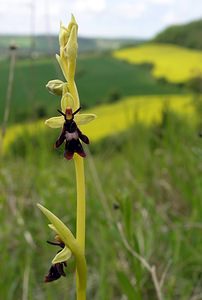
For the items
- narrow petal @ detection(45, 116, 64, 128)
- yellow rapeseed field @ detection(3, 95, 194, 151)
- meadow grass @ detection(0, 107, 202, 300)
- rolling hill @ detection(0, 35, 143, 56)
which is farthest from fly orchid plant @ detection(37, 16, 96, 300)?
yellow rapeseed field @ detection(3, 95, 194, 151)

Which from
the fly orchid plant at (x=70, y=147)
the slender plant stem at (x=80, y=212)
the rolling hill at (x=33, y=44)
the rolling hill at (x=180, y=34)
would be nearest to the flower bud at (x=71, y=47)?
the fly orchid plant at (x=70, y=147)

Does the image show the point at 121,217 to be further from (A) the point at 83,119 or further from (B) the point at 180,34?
(B) the point at 180,34

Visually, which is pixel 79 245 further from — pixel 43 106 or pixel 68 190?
pixel 43 106

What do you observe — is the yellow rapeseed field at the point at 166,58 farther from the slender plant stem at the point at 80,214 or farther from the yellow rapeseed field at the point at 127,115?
the slender plant stem at the point at 80,214

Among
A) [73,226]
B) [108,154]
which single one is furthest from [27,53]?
[108,154]

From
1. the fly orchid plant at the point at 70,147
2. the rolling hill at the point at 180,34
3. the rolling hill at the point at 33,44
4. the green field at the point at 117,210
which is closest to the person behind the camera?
the fly orchid plant at the point at 70,147

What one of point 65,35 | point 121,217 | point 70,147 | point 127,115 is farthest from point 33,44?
point 70,147
